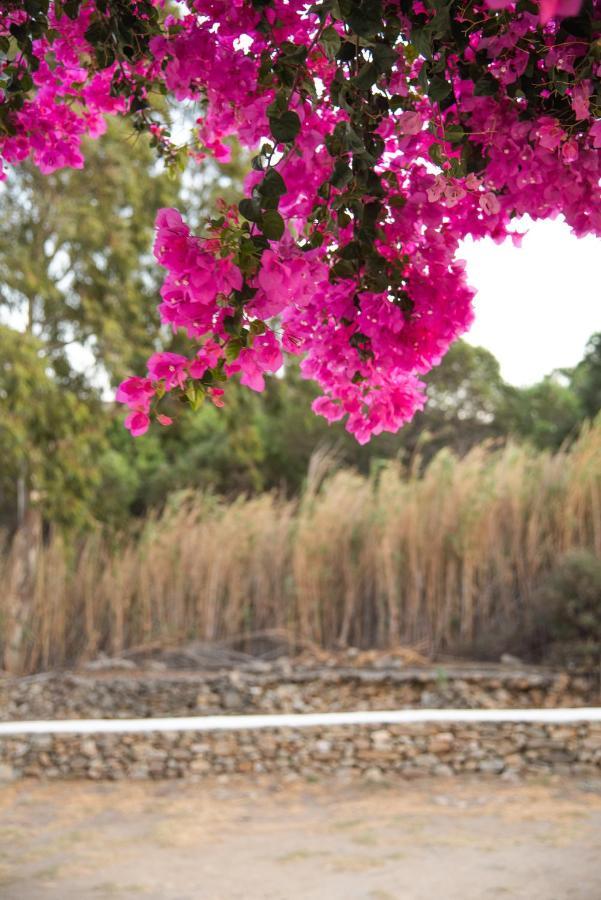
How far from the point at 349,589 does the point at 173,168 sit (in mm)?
3911

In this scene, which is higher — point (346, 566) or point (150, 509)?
point (150, 509)

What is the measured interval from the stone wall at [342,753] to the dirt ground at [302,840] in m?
0.11

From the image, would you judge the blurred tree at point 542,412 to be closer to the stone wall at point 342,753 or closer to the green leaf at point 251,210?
the stone wall at point 342,753

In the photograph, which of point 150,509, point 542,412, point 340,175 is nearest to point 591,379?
point 542,412

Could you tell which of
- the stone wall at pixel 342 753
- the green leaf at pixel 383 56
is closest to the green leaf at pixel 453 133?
the green leaf at pixel 383 56

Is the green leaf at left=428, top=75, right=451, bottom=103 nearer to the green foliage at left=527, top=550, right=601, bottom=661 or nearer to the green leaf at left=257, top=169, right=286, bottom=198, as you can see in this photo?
the green leaf at left=257, top=169, right=286, bottom=198

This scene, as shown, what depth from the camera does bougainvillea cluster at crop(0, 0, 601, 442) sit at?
112 centimetres

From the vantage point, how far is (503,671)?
5.09 m

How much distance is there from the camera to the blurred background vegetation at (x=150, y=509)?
5.52 meters

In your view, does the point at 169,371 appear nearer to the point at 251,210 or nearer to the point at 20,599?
the point at 251,210

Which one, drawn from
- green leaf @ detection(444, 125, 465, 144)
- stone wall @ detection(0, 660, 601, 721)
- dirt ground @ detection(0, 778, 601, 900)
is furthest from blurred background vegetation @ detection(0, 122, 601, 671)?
green leaf @ detection(444, 125, 465, 144)

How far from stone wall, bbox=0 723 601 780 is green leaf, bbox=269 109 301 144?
4.09m

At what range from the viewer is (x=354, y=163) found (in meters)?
1.21

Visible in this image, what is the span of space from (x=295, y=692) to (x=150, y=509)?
190cm
